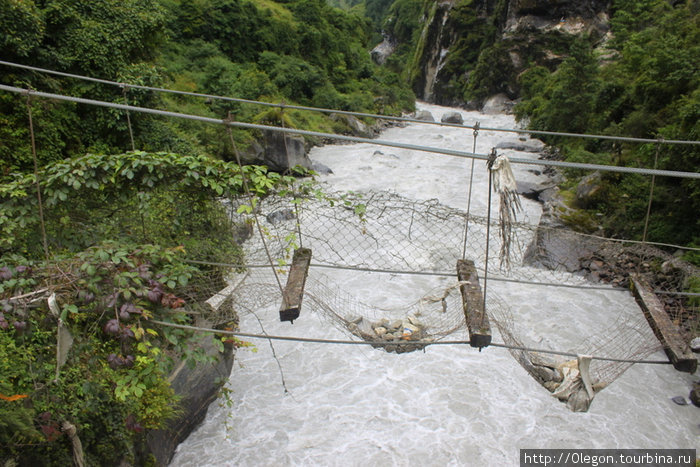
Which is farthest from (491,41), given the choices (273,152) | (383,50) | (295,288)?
(295,288)

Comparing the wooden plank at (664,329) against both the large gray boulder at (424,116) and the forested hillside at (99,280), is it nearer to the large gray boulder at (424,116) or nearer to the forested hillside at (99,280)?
the forested hillside at (99,280)

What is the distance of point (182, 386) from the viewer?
148 inches

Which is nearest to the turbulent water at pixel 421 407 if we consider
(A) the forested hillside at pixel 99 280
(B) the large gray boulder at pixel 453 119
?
(A) the forested hillside at pixel 99 280

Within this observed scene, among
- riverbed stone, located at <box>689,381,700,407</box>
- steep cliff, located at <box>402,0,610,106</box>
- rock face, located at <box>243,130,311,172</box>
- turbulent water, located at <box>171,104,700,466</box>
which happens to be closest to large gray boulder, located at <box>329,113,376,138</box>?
rock face, located at <box>243,130,311,172</box>

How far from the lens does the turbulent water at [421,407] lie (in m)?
4.05

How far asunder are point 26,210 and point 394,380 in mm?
3909

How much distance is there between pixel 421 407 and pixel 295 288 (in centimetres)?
287

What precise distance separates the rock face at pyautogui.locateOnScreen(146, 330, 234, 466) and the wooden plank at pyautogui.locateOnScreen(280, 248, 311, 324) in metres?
1.27

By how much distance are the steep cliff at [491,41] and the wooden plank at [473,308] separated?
2232cm

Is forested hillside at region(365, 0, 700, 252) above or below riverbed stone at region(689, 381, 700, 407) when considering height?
above

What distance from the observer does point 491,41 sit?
28.4 meters

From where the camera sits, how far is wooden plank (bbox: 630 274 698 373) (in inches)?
83.5

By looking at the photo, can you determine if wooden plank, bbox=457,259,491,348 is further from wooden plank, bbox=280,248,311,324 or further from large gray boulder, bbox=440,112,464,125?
large gray boulder, bbox=440,112,464,125

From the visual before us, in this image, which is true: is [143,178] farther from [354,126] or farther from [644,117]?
[354,126]
